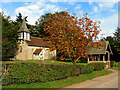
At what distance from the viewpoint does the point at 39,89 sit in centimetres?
974

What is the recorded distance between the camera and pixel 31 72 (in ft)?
33.9

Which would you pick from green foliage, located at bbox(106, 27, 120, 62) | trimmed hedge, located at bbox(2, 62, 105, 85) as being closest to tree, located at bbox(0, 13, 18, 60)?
trimmed hedge, located at bbox(2, 62, 105, 85)

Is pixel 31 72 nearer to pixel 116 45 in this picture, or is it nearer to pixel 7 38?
pixel 7 38

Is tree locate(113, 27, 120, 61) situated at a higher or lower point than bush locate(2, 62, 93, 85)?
higher

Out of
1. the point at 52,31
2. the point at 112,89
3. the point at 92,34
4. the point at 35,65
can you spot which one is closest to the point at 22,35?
the point at 52,31

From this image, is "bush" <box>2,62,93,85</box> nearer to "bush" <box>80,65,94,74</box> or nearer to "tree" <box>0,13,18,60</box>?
"bush" <box>80,65,94,74</box>

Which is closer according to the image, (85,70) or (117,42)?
(85,70)

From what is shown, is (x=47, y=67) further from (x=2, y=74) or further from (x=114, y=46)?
(x=114, y=46)

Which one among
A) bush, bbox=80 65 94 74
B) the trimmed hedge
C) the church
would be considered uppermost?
the church

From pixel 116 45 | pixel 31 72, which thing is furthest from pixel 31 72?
pixel 116 45

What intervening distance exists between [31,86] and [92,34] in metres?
10.0

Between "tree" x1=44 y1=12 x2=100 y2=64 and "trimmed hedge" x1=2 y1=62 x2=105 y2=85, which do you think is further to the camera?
"tree" x1=44 y1=12 x2=100 y2=64

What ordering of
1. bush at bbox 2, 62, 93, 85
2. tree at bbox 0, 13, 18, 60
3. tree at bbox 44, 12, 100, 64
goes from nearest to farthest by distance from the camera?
bush at bbox 2, 62, 93, 85
tree at bbox 44, 12, 100, 64
tree at bbox 0, 13, 18, 60

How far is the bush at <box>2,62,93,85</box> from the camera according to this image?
30.1 ft
